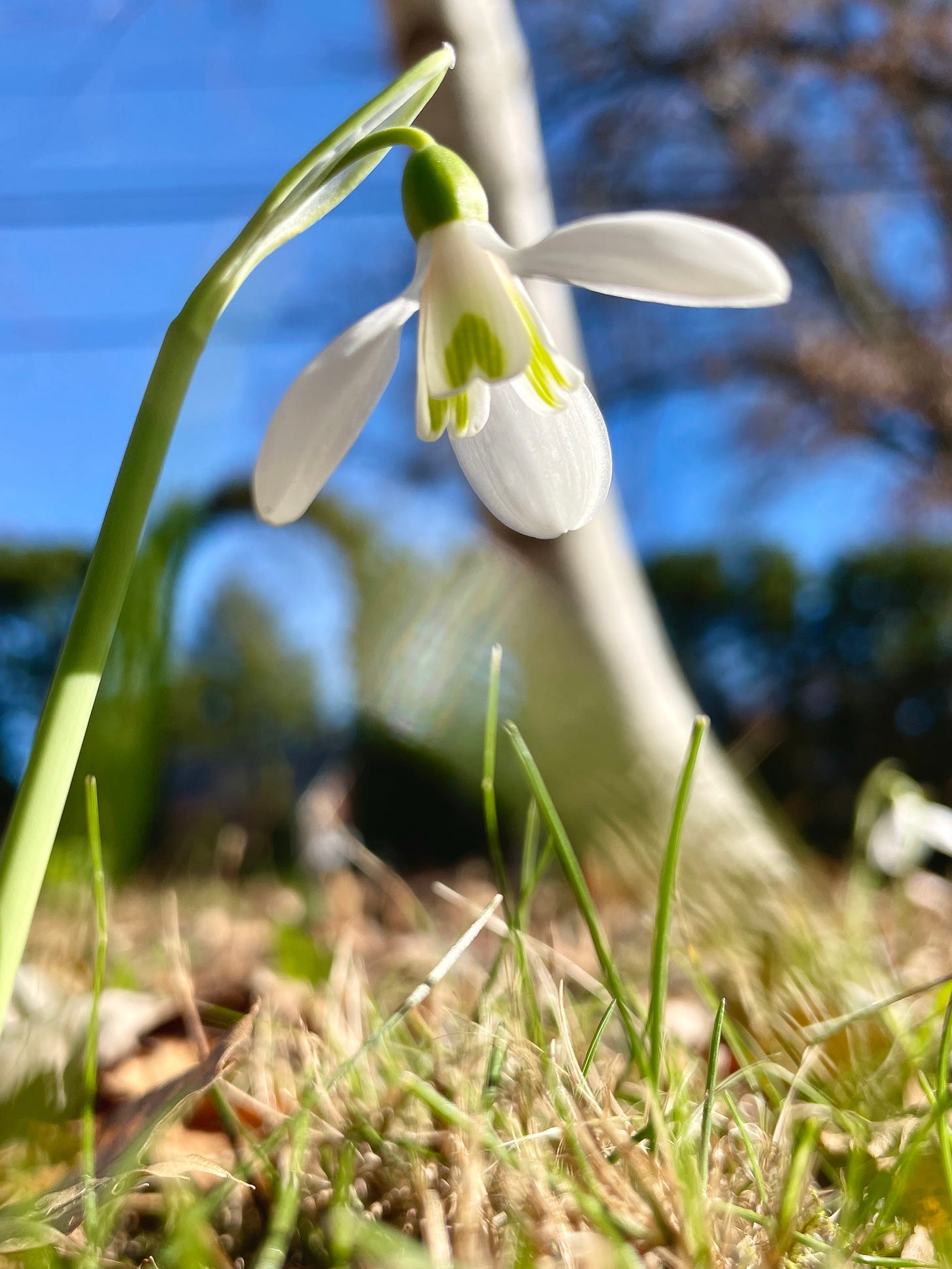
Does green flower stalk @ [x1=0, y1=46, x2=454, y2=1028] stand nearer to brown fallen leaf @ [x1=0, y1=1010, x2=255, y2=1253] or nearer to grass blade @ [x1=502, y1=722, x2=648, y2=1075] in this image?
brown fallen leaf @ [x1=0, y1=1010, x2=255, y2=1253]

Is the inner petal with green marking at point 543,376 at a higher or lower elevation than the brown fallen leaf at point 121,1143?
higher

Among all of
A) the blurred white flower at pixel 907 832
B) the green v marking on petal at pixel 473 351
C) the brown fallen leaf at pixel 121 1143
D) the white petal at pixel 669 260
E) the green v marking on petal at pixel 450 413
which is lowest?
the blurred white flower at pixel 907 832

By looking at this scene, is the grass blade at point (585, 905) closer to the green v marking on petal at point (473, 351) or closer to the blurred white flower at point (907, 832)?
the green v marking on petal at point (473, 351)

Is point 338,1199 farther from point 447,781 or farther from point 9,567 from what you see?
point 9,567

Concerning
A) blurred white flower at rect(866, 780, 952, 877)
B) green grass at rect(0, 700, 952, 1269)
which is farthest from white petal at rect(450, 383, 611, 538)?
blurred white flower at rect(866, 780, 952, 877)

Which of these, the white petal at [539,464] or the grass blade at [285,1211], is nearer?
the grass blade at [285,1211]

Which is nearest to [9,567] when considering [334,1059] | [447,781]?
[447,781]

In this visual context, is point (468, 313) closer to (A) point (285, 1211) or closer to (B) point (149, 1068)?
(A) point (285, 1211)

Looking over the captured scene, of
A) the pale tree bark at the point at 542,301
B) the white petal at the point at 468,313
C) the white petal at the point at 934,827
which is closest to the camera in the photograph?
the white petal at the point at 468,313

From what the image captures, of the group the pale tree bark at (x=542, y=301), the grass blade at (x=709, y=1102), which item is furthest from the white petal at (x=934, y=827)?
the grass blade at (x=709, y=1102)
